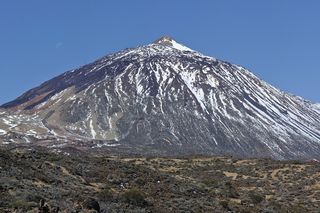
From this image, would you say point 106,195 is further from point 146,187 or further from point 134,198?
point 146,187

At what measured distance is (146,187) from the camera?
38062 mm

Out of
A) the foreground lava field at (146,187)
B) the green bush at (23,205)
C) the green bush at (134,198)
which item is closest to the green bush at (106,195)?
the foreground lava field at (146,187)

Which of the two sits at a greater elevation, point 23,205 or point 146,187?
point 146,187

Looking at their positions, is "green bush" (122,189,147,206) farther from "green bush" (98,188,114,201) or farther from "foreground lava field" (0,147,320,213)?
"green bush" (98,188,114,201)

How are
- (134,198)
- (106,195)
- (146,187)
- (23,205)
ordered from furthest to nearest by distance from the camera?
(146,187) < (106,195) < (134,198) < (23,205)

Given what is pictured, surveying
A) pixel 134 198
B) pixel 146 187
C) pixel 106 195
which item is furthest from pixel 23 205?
pixel 146 187

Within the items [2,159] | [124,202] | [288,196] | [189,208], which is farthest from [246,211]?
[2,159]

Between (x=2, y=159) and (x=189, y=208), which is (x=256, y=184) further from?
(x=2, y=159)

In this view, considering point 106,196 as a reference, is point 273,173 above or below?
above

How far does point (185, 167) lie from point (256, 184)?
10.6 meters

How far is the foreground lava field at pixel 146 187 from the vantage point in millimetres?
27922

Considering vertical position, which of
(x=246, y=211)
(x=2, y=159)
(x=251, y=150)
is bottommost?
(x=246, y=211)

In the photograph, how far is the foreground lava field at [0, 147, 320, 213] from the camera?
27922mm

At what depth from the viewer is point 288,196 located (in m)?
44.3
